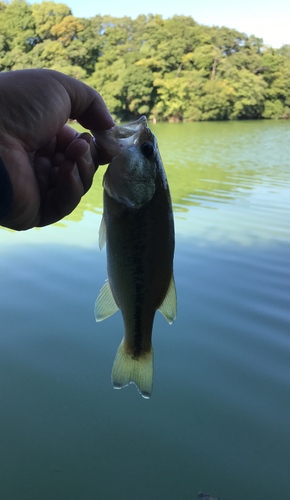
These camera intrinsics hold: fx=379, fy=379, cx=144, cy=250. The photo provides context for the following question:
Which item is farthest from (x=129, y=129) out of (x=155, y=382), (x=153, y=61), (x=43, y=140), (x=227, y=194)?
(x=153, y=61)

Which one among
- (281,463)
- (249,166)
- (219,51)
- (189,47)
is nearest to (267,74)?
(219,51)

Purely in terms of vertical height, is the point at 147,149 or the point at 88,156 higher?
the point at 147,149

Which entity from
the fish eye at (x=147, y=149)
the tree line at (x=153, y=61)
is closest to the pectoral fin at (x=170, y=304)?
the fish eye at (x=147, y=149)

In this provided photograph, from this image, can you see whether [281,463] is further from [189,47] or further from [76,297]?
[189,47]

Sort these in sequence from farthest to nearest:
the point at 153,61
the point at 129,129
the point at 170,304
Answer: the point at 153,61
the point at 170,304
the point at 129,129

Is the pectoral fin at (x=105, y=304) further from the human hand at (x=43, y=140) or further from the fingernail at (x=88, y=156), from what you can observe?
the fingernail at (x=88, y=156)

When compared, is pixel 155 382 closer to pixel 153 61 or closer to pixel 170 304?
pixel 170 304

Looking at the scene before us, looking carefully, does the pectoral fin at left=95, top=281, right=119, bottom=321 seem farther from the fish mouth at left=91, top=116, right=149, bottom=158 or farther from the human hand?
the fish mouth at left=91, top=116, right=149, bottom=158
